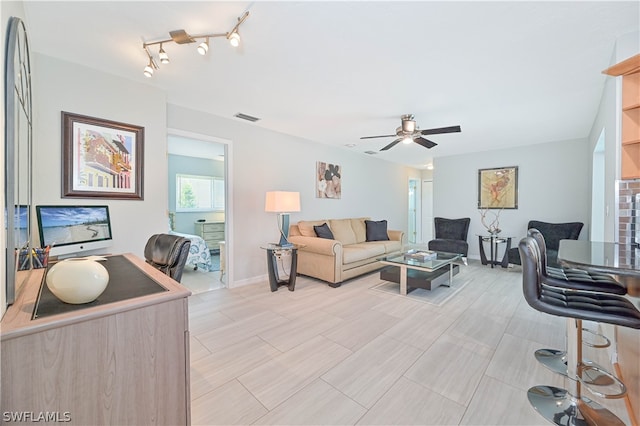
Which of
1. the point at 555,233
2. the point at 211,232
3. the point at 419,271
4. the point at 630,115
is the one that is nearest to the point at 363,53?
the point at 630,115

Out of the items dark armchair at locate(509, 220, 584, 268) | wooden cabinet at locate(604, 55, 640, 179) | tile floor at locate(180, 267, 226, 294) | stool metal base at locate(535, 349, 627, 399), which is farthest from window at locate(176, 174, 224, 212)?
wooden cabinet at locate(604, 55, 640, 179)

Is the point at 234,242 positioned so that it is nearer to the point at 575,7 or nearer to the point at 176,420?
the point at 176,420

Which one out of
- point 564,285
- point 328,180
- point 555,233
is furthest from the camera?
point 328,180

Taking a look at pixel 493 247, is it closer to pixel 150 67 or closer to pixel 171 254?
pixel 171 254

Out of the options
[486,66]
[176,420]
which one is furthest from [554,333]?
[176,420]

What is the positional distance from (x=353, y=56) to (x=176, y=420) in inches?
102

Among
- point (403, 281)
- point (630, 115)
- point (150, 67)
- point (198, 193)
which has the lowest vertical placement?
point (403, 281)

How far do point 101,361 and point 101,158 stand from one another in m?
2.39

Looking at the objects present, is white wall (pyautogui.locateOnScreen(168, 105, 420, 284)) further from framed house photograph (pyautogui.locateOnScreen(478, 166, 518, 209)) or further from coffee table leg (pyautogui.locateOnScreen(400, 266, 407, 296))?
framed house photograph (pyautogui.locateOnScreen(478, 166, 518, 209))

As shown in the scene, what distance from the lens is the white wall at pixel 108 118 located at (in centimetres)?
223

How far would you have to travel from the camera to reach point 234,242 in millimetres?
3793

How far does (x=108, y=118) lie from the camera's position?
256cm

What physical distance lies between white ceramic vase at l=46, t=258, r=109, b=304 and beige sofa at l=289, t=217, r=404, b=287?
2.94m

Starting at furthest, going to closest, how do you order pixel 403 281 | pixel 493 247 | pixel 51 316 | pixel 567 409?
pixel 493 247, pixel 403 281, pixel 567 409, pixel 51 316
